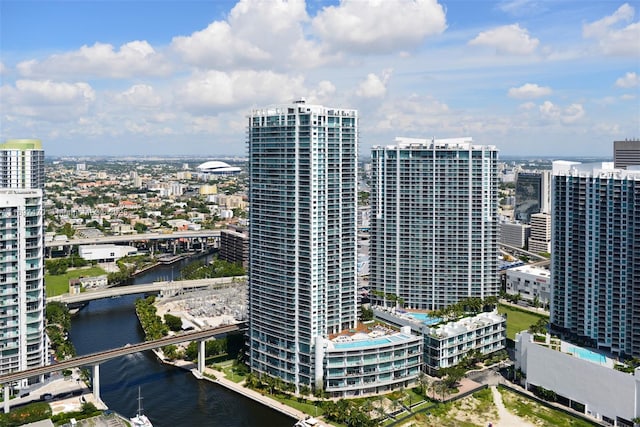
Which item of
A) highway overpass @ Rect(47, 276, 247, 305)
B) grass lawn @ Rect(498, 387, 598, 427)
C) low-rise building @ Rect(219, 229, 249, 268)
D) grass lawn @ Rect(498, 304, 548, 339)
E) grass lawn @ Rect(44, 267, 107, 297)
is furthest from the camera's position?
low-rise building @ Rect(219, 229, 249, 268)

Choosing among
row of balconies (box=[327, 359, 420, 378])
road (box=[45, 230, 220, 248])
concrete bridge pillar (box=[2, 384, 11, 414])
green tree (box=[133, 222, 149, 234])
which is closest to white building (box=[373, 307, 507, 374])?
row of balconies (box=[327, 359, 420, 378])

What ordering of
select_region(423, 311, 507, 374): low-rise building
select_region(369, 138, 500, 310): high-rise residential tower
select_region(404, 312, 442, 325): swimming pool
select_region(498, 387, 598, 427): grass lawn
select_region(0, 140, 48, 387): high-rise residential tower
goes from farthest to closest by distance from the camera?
select_region(369, 138, 500, 310): high-rise residential tower < select_region(404, 312, 442, 325): swimming pool < select_region(423, 311, 507, 374): low-rise building < select_region(0, 140, 48, 387): high-rise residential tower < select_region(498, 387, 598, 427): grass lawn

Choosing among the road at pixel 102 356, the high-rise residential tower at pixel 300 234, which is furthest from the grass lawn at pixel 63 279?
the high-rise residential tower at pixel 300 234

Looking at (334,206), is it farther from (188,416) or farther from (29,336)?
(29,336)

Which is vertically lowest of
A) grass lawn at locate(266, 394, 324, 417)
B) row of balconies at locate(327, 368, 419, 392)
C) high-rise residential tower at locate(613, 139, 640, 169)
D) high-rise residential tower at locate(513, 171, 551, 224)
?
grass lawn at locate(266, 394, 324, 417)

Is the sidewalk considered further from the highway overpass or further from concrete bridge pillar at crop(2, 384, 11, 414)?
the highway overpass

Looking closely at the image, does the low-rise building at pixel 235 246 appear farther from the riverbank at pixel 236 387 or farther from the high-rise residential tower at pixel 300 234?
the high-rise residential tower at pixel 300 234

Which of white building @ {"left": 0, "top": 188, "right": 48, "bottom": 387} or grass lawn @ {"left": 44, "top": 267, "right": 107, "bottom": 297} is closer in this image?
white building @ {"left": 0, "top": 188, "right": 48, "bottom": 387}
